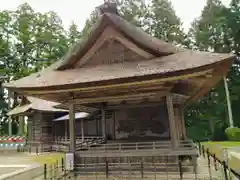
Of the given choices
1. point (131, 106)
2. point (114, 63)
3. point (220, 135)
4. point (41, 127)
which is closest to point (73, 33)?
point (41, 127)

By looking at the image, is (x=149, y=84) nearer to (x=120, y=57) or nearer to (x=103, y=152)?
(x=120, y=57)

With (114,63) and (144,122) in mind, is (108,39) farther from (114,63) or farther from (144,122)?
(144,122)

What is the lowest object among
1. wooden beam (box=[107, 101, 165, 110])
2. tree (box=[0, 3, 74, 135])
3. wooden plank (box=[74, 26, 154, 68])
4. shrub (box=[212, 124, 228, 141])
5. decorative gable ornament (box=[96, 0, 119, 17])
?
shrub (box=[212, 124, 228, 141])

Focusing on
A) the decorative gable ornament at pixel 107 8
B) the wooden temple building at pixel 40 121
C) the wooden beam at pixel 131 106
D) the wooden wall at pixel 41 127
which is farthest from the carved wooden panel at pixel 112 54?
the wooden wall at pixel 41 127

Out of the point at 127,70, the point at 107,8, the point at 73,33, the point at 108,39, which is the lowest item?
the point at 127,70

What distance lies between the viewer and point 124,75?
8297 mm

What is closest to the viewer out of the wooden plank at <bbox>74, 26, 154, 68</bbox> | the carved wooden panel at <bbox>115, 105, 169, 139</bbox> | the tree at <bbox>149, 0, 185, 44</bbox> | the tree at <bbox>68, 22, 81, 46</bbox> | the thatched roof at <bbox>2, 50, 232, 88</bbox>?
the thatched roof at <bbox>2, 50, 232, 88</bbox>

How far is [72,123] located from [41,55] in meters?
28.8

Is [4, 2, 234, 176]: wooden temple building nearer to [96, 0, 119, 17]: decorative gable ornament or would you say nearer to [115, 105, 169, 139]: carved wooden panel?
[96, 0, 119, 17]: decorative gable ornament

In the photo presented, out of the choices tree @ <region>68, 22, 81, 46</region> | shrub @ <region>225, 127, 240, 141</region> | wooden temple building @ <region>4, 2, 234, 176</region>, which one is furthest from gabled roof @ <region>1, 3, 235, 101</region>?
tree @ <region>68, 22, 81, 46</region>

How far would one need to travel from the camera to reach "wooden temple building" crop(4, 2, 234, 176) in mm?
8008

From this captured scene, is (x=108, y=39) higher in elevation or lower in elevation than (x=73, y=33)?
lower

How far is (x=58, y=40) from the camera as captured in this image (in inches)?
1455

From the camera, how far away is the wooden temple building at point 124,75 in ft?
26.3
